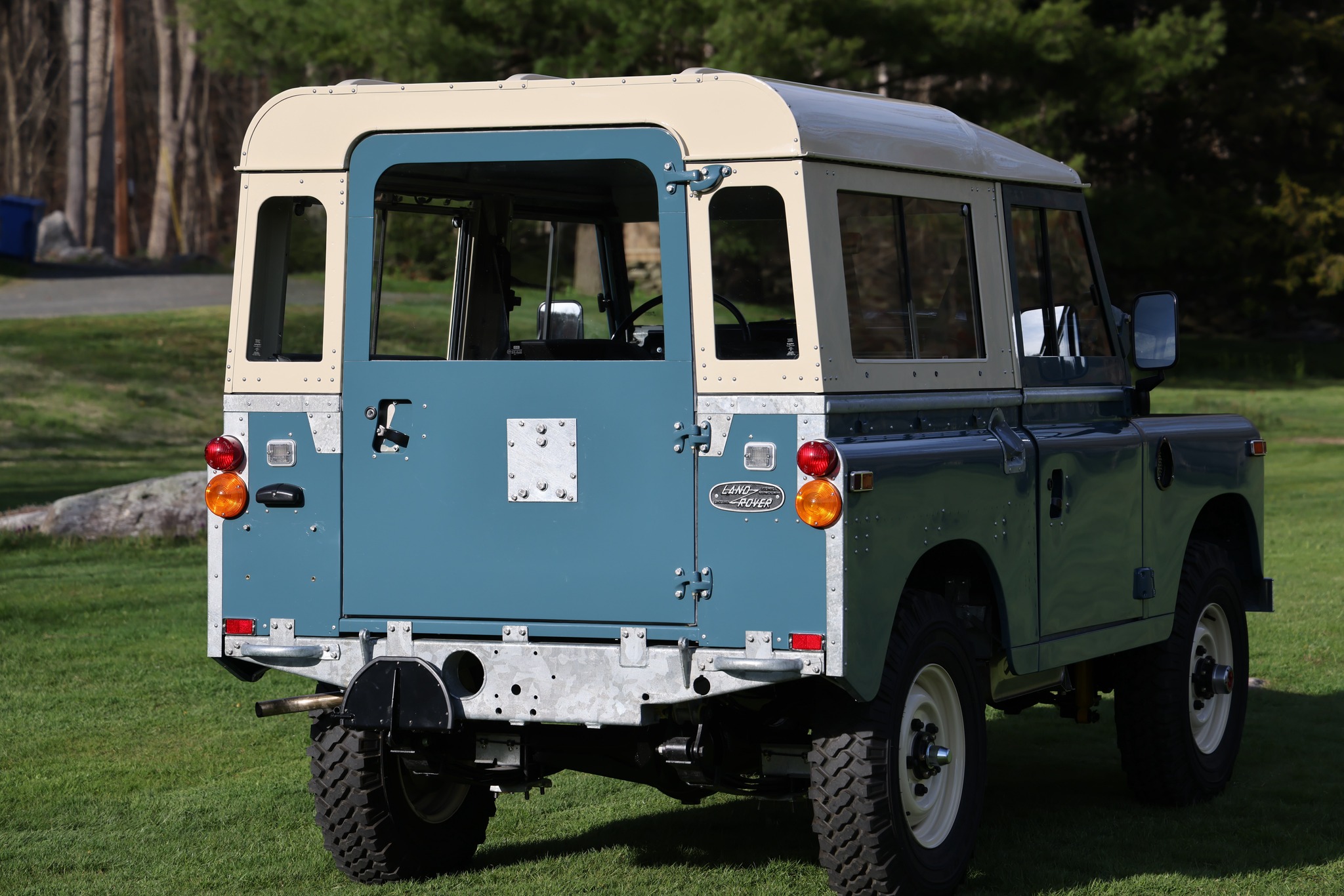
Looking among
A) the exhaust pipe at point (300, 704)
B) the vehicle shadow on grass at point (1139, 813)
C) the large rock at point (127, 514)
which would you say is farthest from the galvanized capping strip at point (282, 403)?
the large rock at point (127, 514)

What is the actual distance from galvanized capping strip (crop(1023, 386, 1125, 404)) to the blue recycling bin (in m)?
32.8

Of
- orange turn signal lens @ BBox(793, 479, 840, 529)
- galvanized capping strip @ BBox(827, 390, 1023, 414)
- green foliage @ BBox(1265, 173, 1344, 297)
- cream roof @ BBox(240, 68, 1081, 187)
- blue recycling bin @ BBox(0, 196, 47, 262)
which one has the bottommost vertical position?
orange turn signal lens @ BBox(793, 479, 840, 529)

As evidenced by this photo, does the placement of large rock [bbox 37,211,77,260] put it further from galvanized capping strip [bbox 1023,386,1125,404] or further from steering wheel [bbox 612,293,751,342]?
galvanized capping strip [bbox 1023,386,1125,404]

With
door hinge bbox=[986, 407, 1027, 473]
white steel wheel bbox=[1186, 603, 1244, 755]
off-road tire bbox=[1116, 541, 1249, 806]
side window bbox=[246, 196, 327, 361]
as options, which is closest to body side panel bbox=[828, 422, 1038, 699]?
door hinge bbox=[986, 407, 1027, 473]

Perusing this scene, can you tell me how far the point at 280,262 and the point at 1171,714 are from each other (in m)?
3.81

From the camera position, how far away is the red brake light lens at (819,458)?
496 cm

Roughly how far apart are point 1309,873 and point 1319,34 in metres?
32.5

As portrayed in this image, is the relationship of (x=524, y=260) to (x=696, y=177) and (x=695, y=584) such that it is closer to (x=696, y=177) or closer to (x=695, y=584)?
(x=696, y=177)

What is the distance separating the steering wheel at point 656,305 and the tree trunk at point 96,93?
53.2 metres

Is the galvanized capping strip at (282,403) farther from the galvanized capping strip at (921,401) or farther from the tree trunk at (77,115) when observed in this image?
the tree trunk at (77,115)

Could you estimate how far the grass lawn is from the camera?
6043 mm

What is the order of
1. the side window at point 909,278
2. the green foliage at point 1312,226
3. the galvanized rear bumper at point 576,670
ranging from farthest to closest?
the green foliage at point 1312,226
the side window at point 909,278
the galvanized rear bumper at point 576,670

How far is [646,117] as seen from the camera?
5.26 m

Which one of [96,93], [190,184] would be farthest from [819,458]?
[190,184]
